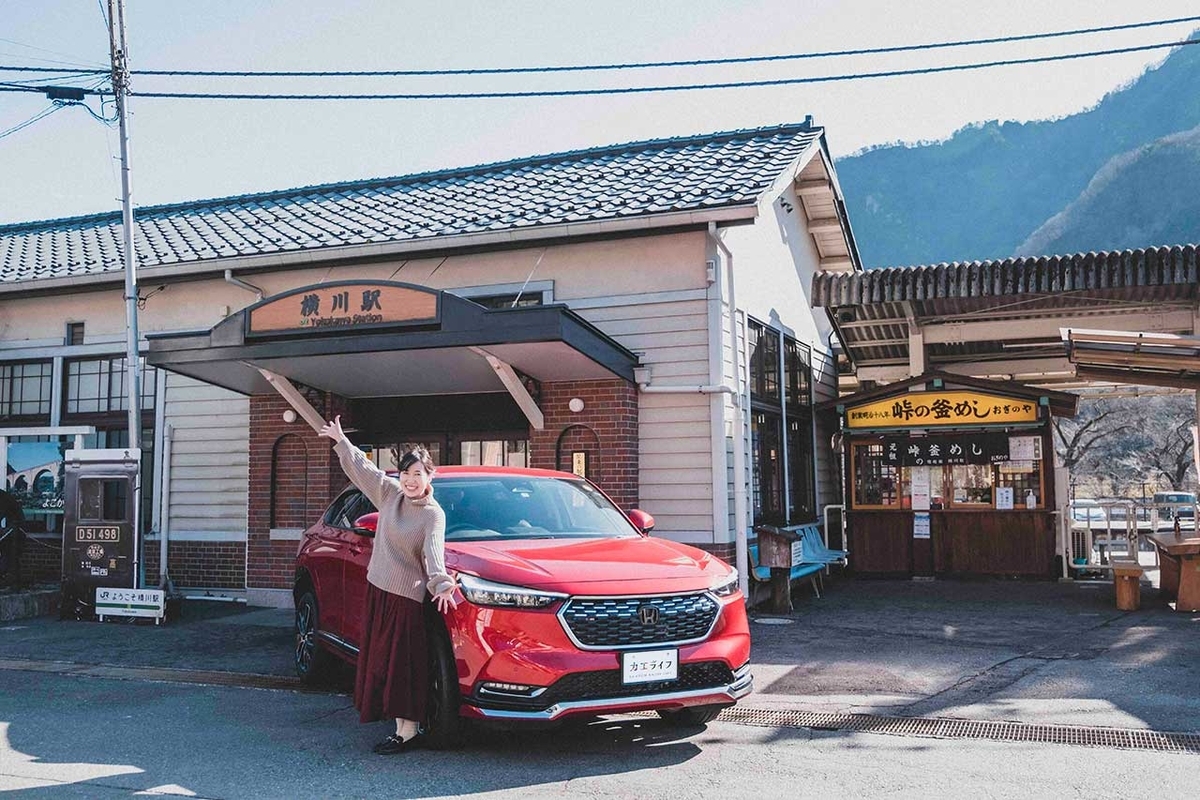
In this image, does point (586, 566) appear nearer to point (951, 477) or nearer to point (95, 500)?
point (95, 500)

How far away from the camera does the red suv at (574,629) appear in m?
5.54

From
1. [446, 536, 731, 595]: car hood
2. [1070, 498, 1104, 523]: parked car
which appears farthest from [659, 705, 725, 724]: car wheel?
[1070, 498, 1104, 523]: parked car

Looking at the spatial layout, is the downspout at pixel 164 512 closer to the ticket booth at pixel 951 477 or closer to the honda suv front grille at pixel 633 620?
the ticket booth at pixel 951 477

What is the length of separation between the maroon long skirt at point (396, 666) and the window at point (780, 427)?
7.34m

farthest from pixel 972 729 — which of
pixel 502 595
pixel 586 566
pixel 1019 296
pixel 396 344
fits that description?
pixel 1019 296

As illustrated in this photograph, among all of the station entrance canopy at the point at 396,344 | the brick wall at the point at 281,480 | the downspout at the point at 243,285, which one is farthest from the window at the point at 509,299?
the downspout at the point at 243,285

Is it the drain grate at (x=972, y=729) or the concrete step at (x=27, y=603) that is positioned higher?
the concrete step at (x=27, y=603)

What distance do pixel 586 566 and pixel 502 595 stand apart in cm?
54

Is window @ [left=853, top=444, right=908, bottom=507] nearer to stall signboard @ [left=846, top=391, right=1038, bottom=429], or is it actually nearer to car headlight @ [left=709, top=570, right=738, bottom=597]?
stall signboard @ [left=846, top=391, right=1038, bottom=429]

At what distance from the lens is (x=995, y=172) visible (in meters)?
111

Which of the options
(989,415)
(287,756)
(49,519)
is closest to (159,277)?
(49,519)

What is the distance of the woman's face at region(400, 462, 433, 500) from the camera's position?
19.0ft

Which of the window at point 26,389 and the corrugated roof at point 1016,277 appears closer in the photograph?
the corrugated roof at point 1016,277

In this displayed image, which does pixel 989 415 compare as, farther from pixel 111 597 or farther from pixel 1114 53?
pixel 111 597
